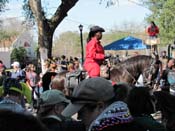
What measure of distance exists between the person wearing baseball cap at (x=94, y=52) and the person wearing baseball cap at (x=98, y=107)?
280 inches

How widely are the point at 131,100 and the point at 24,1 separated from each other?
23581 millimetres

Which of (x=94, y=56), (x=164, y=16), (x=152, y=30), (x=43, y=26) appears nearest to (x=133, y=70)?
(x=94, y=56)

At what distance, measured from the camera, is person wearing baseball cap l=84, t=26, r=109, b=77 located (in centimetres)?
1012

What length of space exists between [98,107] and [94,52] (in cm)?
747

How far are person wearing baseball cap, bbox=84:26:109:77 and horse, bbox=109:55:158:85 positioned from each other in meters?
0.73

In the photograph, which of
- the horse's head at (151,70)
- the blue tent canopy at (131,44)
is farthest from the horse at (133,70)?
the blue tent canopy at (131,44)

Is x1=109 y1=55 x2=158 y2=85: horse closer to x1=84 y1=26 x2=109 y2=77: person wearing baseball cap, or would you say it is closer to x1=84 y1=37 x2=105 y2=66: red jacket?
x1=84 y1=26 x2=109 y2=77: person wearing baseball cap

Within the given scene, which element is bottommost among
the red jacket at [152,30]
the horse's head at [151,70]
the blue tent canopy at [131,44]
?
the horse's head at [151,70]

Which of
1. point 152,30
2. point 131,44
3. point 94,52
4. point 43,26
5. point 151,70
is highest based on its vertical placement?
point 43,26

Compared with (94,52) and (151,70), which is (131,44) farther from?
(94,52)

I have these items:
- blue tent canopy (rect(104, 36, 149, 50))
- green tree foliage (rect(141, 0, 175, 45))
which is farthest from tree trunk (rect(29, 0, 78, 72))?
green tree foliage (rect(141, 0, 175, 45))

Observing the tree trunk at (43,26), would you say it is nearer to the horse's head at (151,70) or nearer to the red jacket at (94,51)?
the horse's head at (151,70)

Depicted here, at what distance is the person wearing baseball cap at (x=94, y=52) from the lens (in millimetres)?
10117

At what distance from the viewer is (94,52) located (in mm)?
10305
